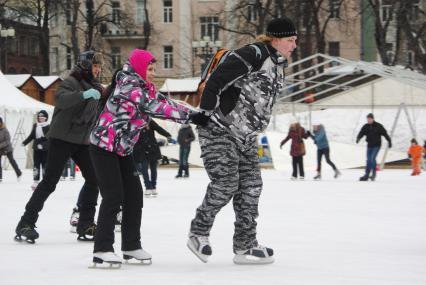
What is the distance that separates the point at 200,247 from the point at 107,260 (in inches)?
24.4

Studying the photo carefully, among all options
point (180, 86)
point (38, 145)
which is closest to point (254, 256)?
point (38, 145)

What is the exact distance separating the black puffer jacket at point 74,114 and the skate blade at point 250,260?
2.04 meters

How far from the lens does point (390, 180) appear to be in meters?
21.3

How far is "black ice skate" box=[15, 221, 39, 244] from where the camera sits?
26.1ft

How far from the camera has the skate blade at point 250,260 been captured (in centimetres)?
655

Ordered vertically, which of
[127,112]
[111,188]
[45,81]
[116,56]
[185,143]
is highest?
[116,56]

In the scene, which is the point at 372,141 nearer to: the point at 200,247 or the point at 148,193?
the point at 148,193

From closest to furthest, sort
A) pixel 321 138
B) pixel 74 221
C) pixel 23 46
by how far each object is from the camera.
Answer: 1. pixel 74 221
2. pixel 321 138
3. pixel 23 46

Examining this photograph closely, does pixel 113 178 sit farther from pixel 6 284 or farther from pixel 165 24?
pixel 165 24

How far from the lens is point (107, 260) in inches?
247

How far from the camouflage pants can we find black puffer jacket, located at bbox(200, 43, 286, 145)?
0.09 metres

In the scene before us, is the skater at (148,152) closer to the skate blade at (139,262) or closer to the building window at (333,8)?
the skate blade at (139,262)

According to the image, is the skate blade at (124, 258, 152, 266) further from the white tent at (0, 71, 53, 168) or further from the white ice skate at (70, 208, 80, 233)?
the white tent at (0, 71, 53, 168)

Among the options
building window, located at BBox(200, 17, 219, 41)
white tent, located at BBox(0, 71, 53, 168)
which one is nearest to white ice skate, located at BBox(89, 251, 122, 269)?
white tent, located at BBox(0, 71, 53, 168)
